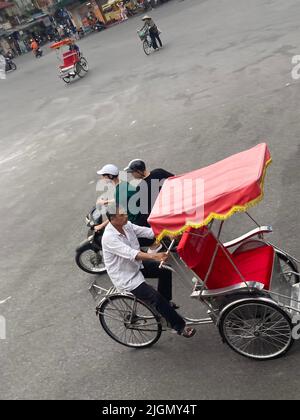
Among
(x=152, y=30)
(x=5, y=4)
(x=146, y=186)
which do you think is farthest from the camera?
(x=5, y=4)

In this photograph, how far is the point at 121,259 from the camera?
459cm

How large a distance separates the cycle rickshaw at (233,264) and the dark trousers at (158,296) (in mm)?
183

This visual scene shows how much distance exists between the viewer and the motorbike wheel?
22.3 ft

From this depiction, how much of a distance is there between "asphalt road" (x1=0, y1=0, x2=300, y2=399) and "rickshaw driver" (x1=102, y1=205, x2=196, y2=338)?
2.25ft

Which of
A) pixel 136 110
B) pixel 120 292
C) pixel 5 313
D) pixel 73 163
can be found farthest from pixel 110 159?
pixel 120 292

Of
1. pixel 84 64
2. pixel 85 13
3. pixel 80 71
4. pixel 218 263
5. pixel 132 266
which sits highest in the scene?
pixel 85 13

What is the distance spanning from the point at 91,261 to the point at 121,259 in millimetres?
2361

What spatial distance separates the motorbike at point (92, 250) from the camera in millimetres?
6703

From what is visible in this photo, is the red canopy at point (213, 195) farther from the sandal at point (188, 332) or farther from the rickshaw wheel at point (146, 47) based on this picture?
the rickshaw wheel at point (146, 47)

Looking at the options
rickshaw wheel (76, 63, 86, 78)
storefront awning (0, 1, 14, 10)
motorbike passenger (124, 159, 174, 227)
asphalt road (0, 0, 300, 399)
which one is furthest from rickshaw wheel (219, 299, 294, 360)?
storefront awning (0, 1, 14, 10)

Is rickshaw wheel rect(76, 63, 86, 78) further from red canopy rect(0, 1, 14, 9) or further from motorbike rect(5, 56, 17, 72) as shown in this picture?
red canopy rect(0, 1, 14, 9)

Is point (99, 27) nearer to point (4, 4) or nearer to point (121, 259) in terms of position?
point (4, 4)

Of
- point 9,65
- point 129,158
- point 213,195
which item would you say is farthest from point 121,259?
point 9,65

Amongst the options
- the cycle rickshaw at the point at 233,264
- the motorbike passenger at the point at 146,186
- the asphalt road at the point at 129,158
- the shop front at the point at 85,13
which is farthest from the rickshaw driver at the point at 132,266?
the shop front at the point at 85,13
